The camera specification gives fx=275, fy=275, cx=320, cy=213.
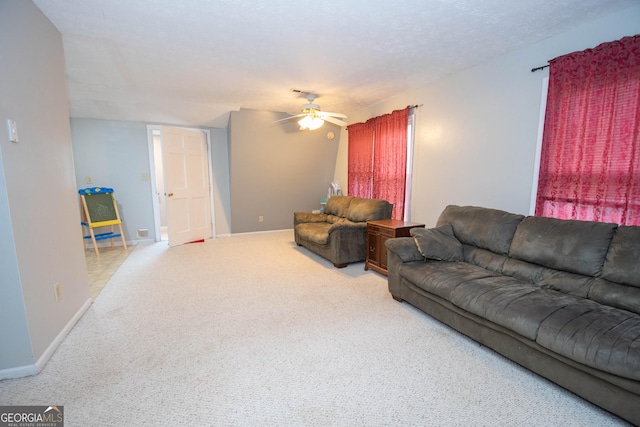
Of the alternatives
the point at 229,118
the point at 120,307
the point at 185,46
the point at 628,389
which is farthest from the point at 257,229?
the point at 628,389

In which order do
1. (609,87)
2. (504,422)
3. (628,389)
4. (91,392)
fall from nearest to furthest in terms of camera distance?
(628,389)
(504,422)
(91,392)
(609,87)

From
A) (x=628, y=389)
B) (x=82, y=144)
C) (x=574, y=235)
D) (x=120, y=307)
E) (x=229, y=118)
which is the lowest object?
(x=120, y=307)

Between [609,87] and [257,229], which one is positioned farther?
[257,229]

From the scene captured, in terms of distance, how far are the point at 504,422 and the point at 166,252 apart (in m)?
4.82

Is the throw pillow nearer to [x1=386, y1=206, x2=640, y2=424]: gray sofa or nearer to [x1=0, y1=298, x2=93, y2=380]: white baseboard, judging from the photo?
[x1=386, y1=206, x2=640, y2=424]: gray sofa

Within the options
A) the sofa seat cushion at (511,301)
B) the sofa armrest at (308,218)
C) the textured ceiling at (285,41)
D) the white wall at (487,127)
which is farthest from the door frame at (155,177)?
the sofa seat cushion at (511,301)

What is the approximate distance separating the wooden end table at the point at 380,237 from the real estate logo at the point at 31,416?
2.94 metres

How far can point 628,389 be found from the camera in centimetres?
129

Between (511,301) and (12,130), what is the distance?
3317 millimetres

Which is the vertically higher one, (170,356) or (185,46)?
(185,46)

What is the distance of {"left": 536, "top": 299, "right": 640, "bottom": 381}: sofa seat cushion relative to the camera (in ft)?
4.24

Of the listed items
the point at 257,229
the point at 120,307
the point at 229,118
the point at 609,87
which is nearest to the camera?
the point at 609,87

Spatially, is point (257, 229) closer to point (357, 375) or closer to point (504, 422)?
point (357, 375)

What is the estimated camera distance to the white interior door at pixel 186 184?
16.1 feet
